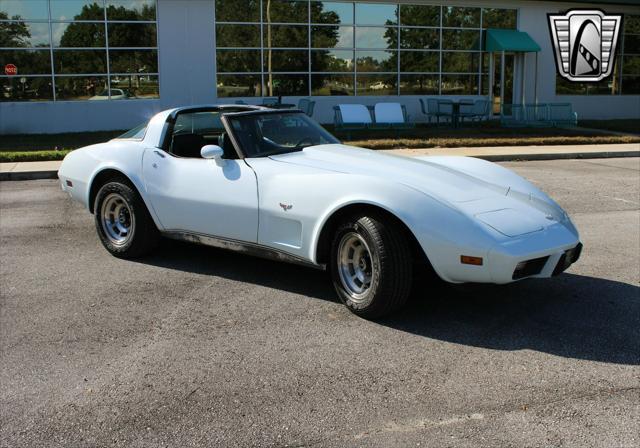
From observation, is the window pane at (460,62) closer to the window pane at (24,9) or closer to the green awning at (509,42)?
the green awning at (509,42)

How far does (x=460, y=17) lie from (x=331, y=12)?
4.91 m

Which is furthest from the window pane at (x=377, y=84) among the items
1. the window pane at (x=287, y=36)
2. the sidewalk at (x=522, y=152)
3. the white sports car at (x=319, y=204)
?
the white sports car at (x=319, y=204)

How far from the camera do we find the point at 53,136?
19125mm

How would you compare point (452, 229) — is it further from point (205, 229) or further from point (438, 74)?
point (438, 74)

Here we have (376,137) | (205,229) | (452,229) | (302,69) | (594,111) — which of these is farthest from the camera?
(594,111)

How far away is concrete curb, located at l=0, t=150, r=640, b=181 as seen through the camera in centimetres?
1288

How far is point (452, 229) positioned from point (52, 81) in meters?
18.9

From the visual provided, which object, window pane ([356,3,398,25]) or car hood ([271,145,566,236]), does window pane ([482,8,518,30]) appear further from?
car hood ([271,145,566,236])

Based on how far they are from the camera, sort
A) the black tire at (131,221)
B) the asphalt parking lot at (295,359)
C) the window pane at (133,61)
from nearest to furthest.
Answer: the asphalt parking lot at (295,359), the black tire at (131,221), the window pane at (133,61)

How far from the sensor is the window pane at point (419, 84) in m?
Result: 24.3

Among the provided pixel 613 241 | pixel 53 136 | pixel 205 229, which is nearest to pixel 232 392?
pixel 205 229

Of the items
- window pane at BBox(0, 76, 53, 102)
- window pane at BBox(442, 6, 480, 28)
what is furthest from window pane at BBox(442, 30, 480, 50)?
window pane at BBox(0, 76, 53, 102)

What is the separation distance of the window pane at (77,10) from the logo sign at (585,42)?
15736 mm

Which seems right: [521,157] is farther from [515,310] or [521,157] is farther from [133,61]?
[133,61]
